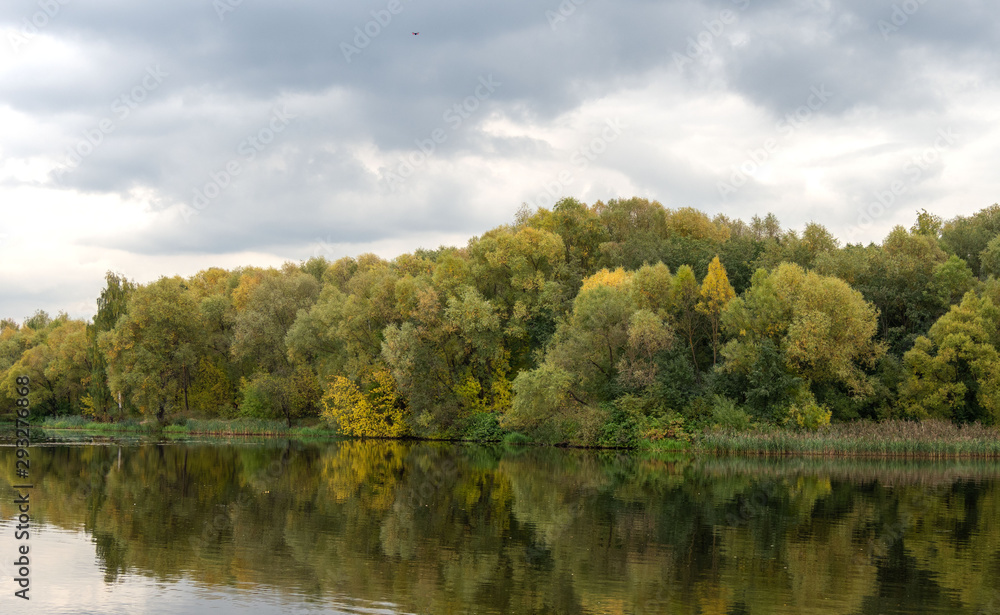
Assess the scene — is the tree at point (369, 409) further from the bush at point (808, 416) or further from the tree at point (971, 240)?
the tree at point (971, 240)

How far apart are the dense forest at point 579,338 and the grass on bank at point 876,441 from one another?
199cm

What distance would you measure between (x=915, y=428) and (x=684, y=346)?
51.7ft

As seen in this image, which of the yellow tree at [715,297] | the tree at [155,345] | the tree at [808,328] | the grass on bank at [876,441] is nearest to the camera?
the grass on bank at [876,441]

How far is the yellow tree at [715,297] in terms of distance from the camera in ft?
189

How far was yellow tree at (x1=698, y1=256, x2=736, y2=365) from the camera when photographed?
189 feet

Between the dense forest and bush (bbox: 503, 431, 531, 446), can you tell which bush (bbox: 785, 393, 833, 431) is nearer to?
the dense forest

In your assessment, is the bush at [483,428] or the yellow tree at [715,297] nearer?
the yellow tree at [715,297]

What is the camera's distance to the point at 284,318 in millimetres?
77812

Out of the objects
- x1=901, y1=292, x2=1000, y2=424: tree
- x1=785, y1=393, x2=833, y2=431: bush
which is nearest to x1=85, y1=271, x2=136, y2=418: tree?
x1=785, y1=393, x2=833, y2=431: bush

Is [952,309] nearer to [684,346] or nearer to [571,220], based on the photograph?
[684,346]

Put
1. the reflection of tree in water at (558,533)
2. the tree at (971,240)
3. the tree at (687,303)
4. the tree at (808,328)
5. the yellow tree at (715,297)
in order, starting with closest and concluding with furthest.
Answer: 1. the reflection of tree in water at (558,533)
2. the tree at (808,328)
3. the yellow tree at (715,297)
4. the tree at (687,303)
5. the tree at (971,240)

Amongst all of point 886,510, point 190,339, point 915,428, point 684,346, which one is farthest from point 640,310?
point 190,339

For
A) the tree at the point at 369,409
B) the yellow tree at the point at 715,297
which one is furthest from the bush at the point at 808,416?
the tree at the point at 369,409

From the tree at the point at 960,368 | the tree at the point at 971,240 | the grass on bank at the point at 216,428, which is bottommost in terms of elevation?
the grass on bank at the point at 216,428
